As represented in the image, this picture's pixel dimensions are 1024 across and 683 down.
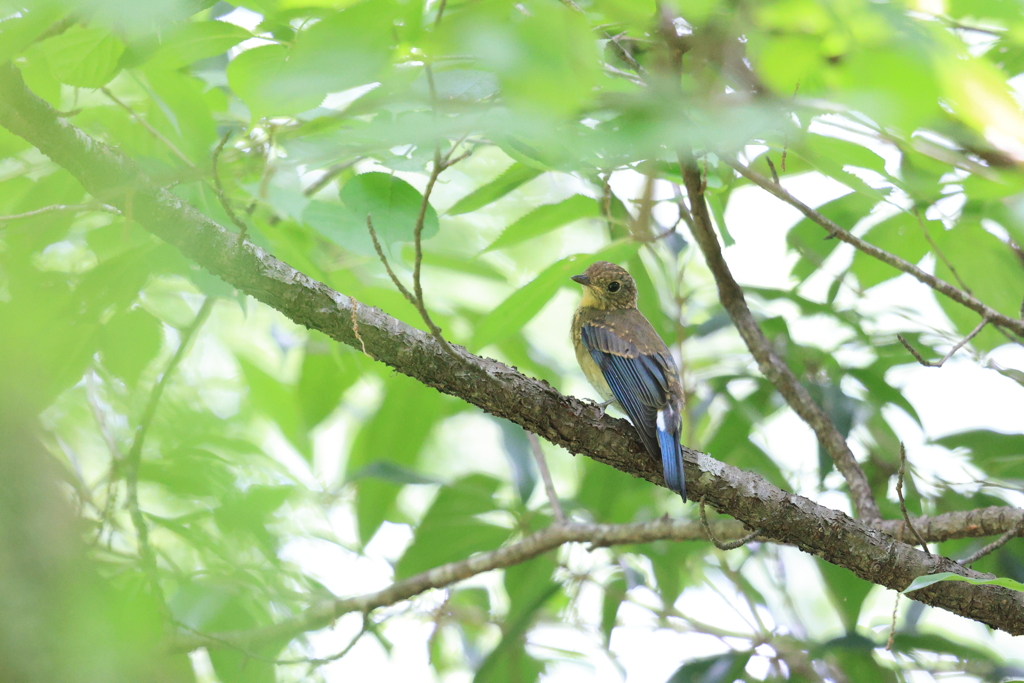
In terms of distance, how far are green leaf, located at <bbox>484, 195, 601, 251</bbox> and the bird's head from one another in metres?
1.26

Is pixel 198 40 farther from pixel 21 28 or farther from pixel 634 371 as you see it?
pixel 634 371

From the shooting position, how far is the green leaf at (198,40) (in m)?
1.94

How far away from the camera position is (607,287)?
3.82m

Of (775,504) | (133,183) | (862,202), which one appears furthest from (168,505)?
(862,202)

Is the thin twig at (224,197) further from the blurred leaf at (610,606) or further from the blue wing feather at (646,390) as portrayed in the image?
the blurred leaf at (610,606)

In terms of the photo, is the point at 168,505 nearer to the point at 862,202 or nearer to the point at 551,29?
the point at 551,29

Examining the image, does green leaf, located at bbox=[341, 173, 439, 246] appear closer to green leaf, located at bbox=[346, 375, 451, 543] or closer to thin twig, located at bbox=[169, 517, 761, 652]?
green leaf, located at bbox=[346, 375, 451, 543]

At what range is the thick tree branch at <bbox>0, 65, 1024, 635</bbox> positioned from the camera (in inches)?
73.1

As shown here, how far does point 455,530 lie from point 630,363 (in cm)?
115

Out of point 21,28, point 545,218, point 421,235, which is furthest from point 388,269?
point 545,218

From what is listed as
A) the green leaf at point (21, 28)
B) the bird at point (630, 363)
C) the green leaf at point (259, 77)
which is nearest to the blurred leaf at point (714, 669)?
the bird at point (630, 363)

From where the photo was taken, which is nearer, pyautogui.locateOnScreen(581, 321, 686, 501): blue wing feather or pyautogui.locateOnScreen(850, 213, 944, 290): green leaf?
pyautogui.locateOnScreen(581, 321, 686, 501): blue wing feather

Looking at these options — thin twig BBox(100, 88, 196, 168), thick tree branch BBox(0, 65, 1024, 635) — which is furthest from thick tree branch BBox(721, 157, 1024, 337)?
thin twig BBox(100, 88, 196, 168)

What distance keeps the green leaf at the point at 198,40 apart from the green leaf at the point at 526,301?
110 cm
